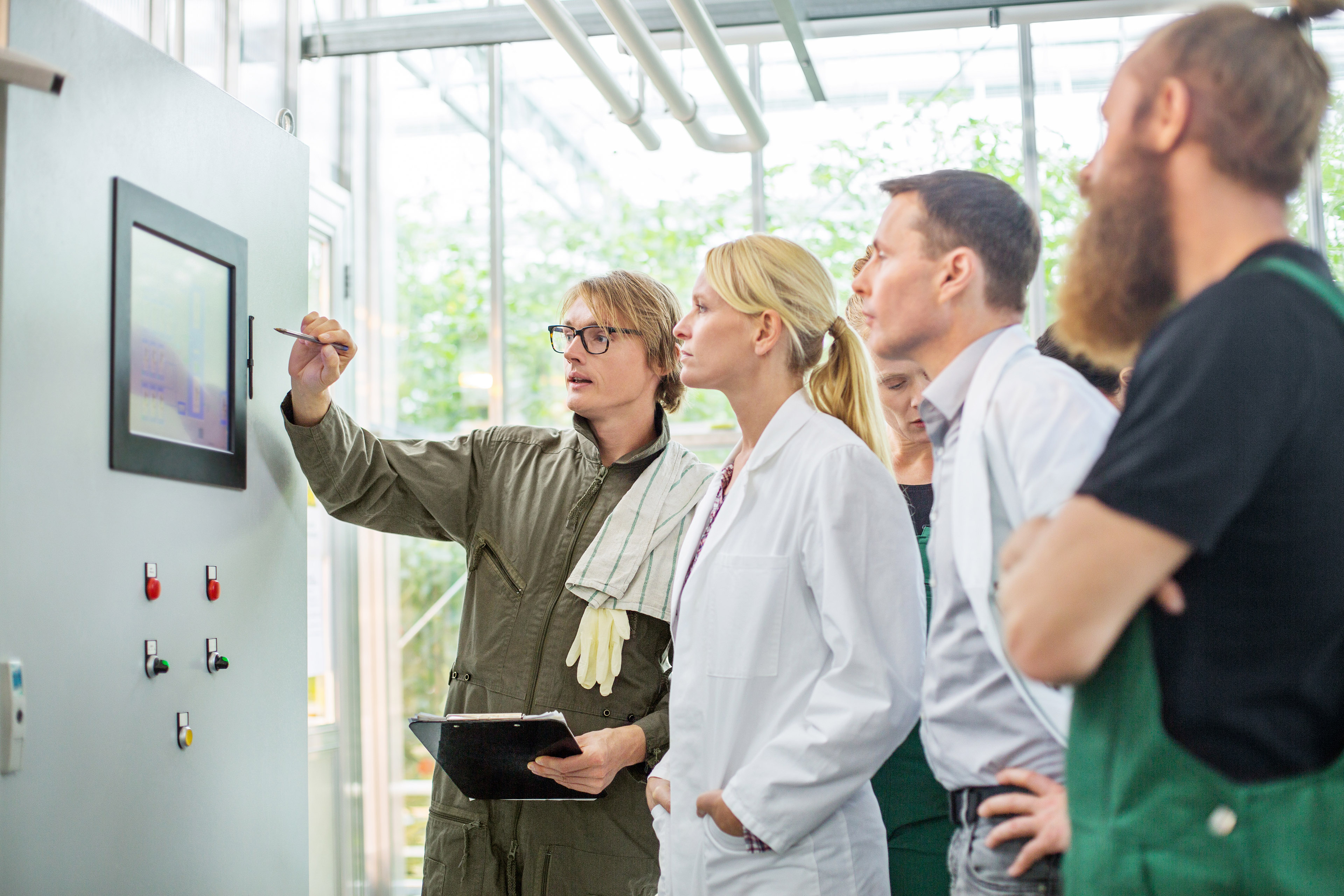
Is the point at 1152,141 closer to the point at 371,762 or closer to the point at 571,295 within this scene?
the point at 571,295

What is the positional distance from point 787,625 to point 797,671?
0.23 ft

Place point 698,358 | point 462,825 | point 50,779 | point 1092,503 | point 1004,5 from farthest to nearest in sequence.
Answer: point 1004,5 < point 462,825 < point 698,358 < point 50,779 < point 1092,503

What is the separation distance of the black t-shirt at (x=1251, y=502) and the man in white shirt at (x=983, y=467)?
Answer: 312mm

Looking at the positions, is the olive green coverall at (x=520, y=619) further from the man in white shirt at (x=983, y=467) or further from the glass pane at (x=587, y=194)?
the glass pane at (x=587, y=194)

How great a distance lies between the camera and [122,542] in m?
1.70

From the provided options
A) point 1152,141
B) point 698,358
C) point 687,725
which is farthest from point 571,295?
point 1152,141

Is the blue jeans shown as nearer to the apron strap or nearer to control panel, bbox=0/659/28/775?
the apron strap

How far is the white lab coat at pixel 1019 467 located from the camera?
1.18m

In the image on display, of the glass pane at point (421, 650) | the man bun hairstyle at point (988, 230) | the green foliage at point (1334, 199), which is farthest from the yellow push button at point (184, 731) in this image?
the green foliage at point (1334, 199)

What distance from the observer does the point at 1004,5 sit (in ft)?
11.8

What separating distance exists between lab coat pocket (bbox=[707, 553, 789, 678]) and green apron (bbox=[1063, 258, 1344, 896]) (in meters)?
0.77

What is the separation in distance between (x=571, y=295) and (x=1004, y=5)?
6.54ft

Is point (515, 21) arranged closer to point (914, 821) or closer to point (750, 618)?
point (750, 618)

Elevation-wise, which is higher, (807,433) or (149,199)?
(149,199)
